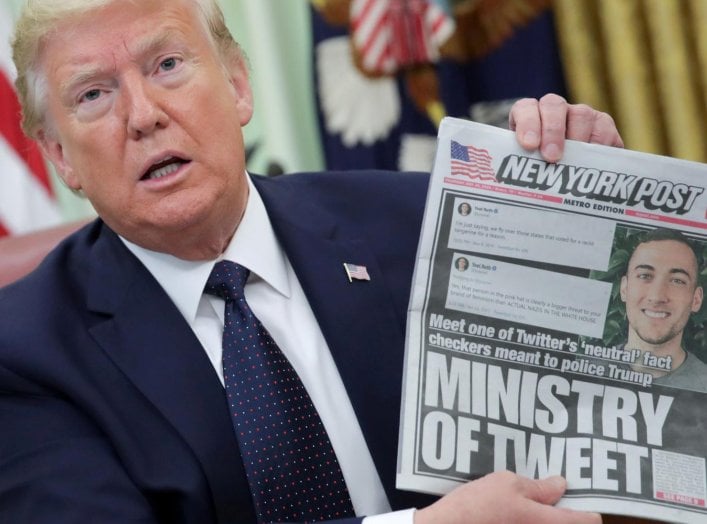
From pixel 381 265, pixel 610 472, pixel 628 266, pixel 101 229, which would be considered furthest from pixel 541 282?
pixel 101 229

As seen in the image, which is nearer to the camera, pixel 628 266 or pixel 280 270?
pixel 628 266

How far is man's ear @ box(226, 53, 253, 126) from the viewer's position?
1.82 m

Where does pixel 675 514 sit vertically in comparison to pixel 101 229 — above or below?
below

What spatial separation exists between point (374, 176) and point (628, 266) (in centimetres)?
59

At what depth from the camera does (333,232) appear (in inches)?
71.1

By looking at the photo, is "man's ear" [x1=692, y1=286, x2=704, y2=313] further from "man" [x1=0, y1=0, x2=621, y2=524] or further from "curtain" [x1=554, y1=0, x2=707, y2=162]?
"curtain" [x1=554, y1=0, x2=707, y2=162]

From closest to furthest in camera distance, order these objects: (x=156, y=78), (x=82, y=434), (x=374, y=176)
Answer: (x=82, y=434), (x=156, y=78), (x=374, y=176)

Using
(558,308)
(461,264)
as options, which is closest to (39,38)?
(461,264)

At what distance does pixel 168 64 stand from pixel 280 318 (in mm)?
406

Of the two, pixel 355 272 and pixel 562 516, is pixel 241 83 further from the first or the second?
pixel 562 516

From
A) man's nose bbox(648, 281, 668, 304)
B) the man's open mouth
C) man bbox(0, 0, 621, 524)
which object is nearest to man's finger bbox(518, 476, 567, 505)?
man bbox(0, 0, 621, 524)

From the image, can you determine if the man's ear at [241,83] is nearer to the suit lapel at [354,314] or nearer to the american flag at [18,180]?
the suit lapel at [354,314]

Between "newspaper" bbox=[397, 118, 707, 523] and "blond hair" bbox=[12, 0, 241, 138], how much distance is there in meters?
0.52

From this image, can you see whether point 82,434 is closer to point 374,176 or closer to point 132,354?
point 132,354
